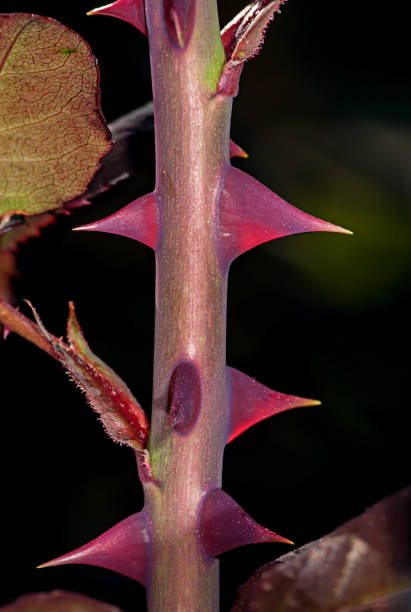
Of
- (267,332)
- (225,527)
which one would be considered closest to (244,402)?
(225,527)

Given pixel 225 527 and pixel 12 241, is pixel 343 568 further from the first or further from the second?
pixel 12 241

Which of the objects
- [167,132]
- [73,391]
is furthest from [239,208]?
[73,391]

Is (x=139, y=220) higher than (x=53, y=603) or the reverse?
→ higher

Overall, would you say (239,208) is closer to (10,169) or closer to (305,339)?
(10,169)

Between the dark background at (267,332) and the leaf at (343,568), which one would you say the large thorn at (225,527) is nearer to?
the leaf at (343,568)

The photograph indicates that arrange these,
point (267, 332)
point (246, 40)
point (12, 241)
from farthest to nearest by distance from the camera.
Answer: point (267, 332) → point (12, 241) → point (246, 40)

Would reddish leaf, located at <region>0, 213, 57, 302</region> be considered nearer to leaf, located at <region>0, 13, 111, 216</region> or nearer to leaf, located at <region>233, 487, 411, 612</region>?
leaf, located at <region>0, 13, 111, 216</region>

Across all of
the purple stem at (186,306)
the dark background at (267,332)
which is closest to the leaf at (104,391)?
the purple stem at (186,306)
